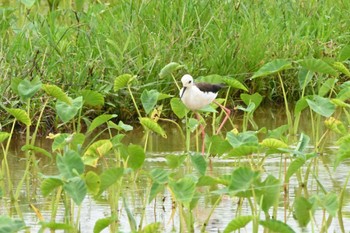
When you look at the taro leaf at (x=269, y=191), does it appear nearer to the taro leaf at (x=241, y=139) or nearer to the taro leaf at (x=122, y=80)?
the taro leaf at (x=241, y=139)

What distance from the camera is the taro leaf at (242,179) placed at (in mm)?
4965

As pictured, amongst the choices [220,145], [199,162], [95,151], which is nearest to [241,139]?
[220,145]

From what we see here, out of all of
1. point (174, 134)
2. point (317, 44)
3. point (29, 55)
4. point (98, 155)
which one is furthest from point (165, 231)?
point (317, 44)

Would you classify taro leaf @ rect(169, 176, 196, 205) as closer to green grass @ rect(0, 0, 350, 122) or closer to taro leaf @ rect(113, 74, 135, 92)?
taro leaf @ rect(113, 74, 135, 92)

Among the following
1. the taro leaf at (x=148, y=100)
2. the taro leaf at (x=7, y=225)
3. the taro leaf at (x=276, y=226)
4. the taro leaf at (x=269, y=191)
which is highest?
the taro leaf at (x=148, y=100)

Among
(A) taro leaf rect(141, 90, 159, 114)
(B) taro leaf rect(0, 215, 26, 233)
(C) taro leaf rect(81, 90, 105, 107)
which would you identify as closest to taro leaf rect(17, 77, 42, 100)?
(C) taro leaf rect(81, 90, 105, 107)

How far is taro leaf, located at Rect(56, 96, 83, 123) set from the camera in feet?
20.4

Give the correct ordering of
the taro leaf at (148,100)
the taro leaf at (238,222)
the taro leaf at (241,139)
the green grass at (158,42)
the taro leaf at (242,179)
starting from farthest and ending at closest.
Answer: the green grass at (158,42), the taro leaf at (148,100), the taro leaf at (241,139), the taro leaf at (242,179), the taro leaf at (238,222)

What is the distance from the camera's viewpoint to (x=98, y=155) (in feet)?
19.3

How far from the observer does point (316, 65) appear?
6.88m

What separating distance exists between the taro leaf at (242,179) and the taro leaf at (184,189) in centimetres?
16

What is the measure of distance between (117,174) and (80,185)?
0.20m

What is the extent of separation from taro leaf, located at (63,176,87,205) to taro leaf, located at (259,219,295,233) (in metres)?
0.73

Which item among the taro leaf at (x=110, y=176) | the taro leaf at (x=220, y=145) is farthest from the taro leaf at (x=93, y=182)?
the taro leaf at (x=220, y=145)
